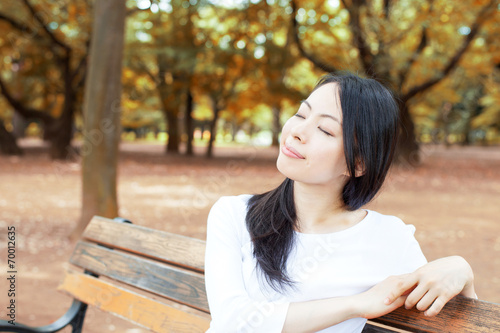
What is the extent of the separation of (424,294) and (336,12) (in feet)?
59.3

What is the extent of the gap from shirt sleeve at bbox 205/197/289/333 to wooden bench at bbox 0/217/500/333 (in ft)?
1.24

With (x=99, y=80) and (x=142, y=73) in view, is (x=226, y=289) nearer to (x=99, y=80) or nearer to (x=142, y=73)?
(x=99, y=80)

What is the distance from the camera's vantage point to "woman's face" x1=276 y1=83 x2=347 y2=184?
5.17 ft

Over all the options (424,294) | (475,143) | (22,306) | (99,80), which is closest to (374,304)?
(424,294)

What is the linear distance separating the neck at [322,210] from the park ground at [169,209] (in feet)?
1.43

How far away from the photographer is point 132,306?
2336mm

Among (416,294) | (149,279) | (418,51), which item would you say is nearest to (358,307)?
(416,294)

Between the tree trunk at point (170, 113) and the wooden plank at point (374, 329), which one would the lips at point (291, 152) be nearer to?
the wooden plank at point (374, 329)

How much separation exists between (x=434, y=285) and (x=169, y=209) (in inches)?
325

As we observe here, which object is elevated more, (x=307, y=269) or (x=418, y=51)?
(x=418, y=51)

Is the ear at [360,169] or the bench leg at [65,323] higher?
the ear at [360,169]

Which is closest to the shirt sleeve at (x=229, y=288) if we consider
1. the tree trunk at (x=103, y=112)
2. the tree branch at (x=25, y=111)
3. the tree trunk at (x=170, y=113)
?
the tree trunk at (x=103, y=112)

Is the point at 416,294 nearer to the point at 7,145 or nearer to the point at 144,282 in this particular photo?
the point at 144,282

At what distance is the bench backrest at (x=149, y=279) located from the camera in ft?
6.81
